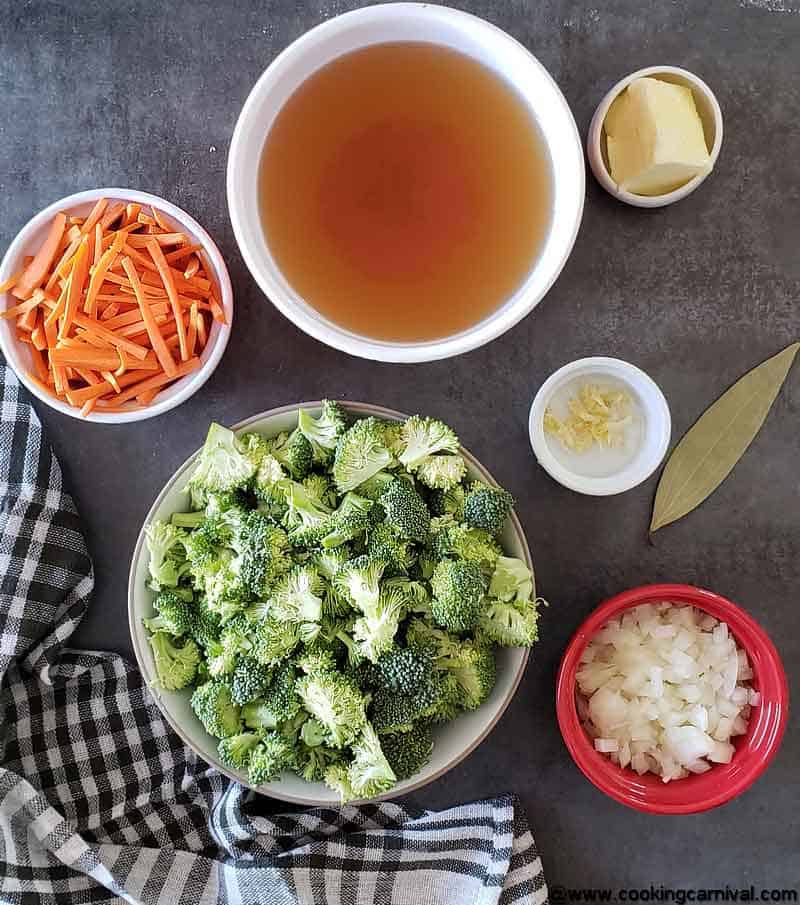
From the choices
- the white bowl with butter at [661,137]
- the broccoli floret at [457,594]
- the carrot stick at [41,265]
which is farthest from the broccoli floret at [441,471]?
the carrot stick at [41,265]

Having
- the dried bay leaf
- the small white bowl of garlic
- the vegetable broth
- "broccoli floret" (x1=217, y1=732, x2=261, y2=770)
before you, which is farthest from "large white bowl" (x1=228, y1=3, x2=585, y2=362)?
"broccoli floret" (x1=217, y1=732, x2=261, y2=770)

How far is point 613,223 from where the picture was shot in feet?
5.43

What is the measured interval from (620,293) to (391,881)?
1124 millimetres

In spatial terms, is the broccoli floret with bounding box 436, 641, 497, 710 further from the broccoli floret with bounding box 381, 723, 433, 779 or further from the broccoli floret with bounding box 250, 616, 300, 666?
the broccoli floret with bounding box 250, 616, 300, 666

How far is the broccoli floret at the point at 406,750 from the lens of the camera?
1.37 metres

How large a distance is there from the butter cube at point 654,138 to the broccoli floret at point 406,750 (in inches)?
38.2

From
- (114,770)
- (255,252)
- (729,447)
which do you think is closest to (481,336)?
(255,252)

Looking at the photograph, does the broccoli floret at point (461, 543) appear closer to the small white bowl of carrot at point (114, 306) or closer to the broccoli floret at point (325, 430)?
the broccoli floret at point (325, 430)

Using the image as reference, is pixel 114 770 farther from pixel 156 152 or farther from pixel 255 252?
pixel 156 152

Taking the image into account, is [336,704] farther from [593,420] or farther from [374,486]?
[593,420]

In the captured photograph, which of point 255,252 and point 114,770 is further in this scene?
point 114,770

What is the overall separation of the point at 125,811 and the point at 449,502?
843 mm

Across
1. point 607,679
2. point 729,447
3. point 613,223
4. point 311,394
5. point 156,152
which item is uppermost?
point 156,152

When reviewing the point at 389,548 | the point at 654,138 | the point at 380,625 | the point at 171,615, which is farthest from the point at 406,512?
the point at 654,138
